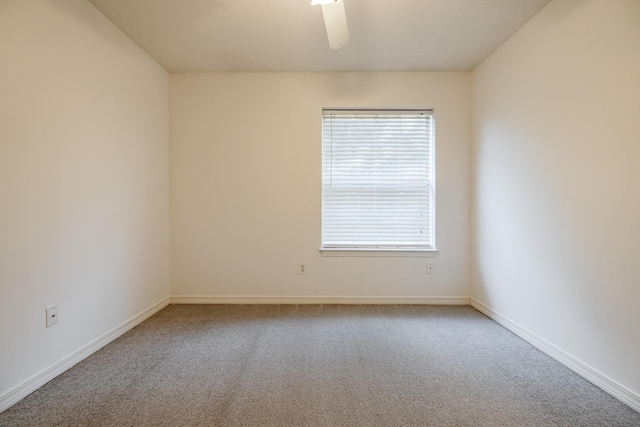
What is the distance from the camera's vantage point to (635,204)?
1.52 meters

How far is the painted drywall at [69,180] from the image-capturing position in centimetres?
156

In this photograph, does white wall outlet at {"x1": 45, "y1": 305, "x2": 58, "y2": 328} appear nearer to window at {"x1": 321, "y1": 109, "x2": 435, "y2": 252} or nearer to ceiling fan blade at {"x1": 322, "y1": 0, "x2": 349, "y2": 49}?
window at {"x1": 321, "y1": 109, "x2": 435, "y2": 252}

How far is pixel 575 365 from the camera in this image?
A: 6.10ft

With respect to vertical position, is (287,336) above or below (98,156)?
below

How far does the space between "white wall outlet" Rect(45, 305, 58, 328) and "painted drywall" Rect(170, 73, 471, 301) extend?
134 centimetres

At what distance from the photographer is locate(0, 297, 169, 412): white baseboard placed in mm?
1534

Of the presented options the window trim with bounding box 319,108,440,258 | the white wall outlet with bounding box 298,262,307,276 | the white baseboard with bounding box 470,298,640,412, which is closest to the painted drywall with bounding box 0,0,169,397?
the white wall outlet with bounding box 298,262,307,276

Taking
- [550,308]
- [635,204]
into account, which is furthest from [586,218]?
[550,308]

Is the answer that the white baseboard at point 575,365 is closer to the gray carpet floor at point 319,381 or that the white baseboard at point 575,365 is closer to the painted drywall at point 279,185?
the gray carpet floor at point 319,381

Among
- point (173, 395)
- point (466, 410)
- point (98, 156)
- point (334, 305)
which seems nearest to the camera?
point (466, 410)

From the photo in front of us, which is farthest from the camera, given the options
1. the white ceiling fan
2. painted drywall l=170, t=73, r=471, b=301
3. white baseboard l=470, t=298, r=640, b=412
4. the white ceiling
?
painted drywall l=170, t=73, r=471, b=301

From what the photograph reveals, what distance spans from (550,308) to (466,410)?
112cm

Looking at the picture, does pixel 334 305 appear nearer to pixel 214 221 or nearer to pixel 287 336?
pixel 287 336

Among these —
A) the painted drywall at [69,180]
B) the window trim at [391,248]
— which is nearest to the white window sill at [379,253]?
the window trim at [391,248]
